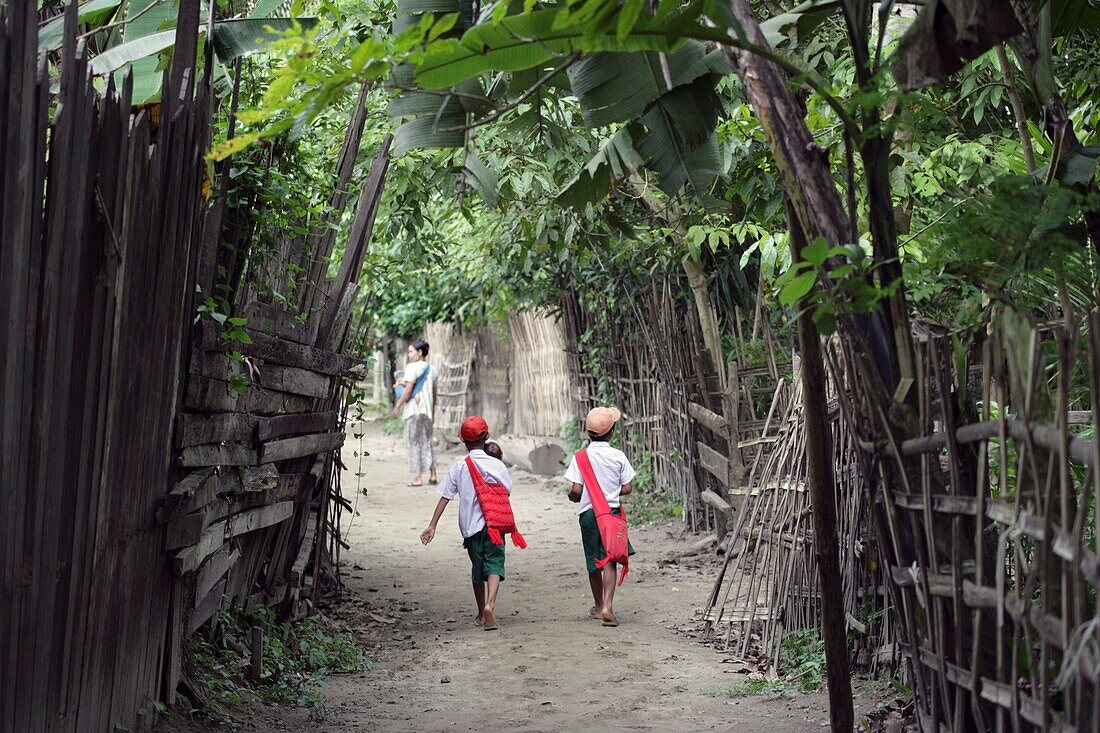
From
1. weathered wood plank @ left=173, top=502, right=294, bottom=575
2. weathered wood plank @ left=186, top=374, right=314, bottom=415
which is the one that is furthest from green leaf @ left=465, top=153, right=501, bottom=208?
weathered wood plank @ left=173, top=502, right=294, bottom=575

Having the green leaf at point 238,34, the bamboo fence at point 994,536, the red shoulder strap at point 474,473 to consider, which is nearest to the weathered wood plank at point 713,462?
the red shoulder strap at point 474,473

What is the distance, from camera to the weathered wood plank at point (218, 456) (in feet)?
14.2

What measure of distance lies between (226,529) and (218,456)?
0.40m

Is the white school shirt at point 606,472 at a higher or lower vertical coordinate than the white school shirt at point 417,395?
lower

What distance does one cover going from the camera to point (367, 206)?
697 cm

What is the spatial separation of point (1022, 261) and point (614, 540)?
4.49 metres

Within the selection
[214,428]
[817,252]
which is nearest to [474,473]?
[214,428]

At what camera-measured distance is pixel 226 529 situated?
4.91m

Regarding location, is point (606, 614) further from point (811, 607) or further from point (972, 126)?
point (972, 126)

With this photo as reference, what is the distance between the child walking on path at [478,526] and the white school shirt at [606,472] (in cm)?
51

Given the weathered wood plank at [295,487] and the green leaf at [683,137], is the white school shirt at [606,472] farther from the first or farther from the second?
the green leaf at [683,137]

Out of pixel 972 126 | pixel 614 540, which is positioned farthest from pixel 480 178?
pixel 972 126

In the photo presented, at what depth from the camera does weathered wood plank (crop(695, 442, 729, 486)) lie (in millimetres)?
9438

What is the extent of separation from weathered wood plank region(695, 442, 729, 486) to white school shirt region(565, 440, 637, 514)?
1820mm
